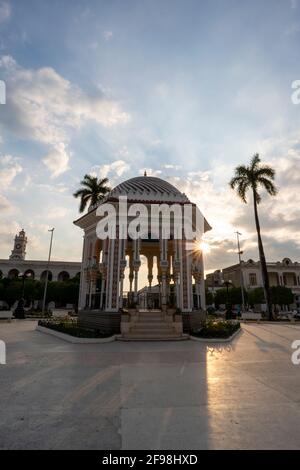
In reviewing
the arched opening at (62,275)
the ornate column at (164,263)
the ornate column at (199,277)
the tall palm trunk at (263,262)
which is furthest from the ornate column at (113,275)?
the arched opening at (62,275)

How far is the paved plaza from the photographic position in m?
3.64

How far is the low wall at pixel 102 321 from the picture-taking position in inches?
611

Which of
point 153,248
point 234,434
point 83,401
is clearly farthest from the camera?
point 153,248

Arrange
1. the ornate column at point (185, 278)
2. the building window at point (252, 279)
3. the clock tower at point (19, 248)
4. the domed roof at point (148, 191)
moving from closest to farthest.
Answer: the ornate column at point (185, 278), the domed roof at point (148, 191), the building window at point (252, 279), the clock tower at point (19, 248)

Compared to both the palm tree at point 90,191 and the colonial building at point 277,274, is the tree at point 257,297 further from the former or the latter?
the palm tree at point 90,191

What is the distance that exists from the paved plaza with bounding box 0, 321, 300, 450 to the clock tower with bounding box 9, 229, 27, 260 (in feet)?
310

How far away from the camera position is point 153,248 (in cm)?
2319

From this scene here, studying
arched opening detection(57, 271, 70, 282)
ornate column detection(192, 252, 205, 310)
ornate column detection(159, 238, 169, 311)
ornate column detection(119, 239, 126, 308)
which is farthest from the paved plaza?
arched opening detection(57, 271, 70, 282)

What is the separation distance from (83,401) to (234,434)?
287cm

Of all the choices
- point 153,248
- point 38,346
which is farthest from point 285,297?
point 38,346

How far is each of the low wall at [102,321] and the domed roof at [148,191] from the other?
301 inches

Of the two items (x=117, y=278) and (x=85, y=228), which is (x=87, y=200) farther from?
(x=117, y=278)

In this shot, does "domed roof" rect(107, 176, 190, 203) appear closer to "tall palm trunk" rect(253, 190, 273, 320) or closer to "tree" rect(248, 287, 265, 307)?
"tall palm trunk" rect(253, 190, 273, 320)

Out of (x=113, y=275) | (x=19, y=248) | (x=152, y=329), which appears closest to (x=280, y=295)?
(x=152, y=329)
